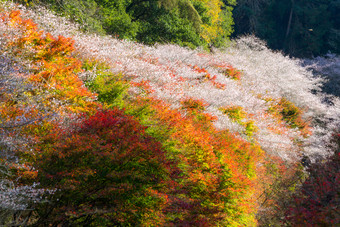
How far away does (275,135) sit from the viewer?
58.1 feet

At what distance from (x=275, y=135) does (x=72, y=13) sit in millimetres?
13462

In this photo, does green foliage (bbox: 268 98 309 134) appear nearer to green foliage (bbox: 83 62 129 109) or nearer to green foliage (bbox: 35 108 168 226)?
green foliage (bbox: 83 62 129 109)

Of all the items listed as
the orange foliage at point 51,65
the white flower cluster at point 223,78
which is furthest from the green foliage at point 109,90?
the orange foliage at point 51,65

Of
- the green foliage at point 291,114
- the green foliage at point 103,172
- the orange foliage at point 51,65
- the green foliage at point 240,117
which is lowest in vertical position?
the green foliage at point 291,114

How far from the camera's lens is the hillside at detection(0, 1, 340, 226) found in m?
6.41

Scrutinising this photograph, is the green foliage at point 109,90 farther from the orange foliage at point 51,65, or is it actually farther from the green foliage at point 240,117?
the green foliage at point 240,117

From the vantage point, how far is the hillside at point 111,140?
641 centimetres

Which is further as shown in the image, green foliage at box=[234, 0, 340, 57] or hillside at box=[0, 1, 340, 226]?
green foliage at box=[234, 0, 340, 57]

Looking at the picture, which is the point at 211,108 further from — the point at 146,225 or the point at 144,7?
the point at 144,7

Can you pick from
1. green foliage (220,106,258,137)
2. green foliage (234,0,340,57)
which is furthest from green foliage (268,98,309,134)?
green foliage (234,0,340,57)

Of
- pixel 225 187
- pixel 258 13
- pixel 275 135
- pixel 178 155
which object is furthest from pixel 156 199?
pixel 258 13

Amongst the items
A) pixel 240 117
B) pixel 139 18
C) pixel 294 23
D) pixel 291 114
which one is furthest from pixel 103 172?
pixel 294 23

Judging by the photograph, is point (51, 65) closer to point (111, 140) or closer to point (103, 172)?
point (111, 140)

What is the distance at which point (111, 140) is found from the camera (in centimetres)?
718
